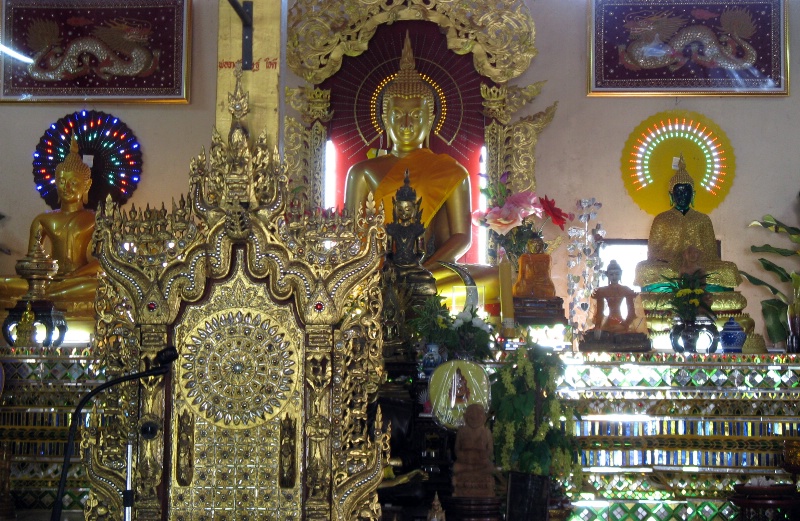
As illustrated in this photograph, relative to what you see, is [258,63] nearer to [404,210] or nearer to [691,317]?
[404,210]

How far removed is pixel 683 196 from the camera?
812 cm

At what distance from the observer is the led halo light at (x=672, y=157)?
8.54 m

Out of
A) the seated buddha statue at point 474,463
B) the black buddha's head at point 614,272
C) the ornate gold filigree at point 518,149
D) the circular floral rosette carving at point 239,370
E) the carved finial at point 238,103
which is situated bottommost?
the seated buddha statue at point 474,463

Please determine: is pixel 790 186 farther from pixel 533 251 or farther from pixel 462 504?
pixel 462 504

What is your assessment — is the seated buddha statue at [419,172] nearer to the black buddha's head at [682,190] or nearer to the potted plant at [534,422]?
the black buddha's head at [682,190]

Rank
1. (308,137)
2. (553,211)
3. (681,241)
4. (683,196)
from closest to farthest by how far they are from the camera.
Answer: (553,211), (681,241), (683,196), (308,137)

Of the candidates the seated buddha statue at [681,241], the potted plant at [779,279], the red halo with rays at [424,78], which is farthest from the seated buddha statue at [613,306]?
the red halo with rays at [424,78]

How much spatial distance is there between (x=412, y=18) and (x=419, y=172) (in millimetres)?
1280

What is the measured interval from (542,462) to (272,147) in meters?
1.89

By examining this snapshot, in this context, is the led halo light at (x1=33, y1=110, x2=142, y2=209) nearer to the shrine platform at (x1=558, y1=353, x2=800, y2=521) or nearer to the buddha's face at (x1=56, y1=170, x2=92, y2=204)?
the buddha's face at (x1=56, y1=170, x2=92, y2=204)

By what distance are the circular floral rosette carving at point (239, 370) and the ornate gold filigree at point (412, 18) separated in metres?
4.58

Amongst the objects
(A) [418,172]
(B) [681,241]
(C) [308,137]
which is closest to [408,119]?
(A) [418,172]

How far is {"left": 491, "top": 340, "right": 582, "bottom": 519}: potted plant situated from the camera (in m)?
5.18

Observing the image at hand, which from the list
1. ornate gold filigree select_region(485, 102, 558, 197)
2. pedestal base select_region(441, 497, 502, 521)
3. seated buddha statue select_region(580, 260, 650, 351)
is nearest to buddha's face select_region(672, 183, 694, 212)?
ornate gold filigree select_region(485, 102, 558, 197)
